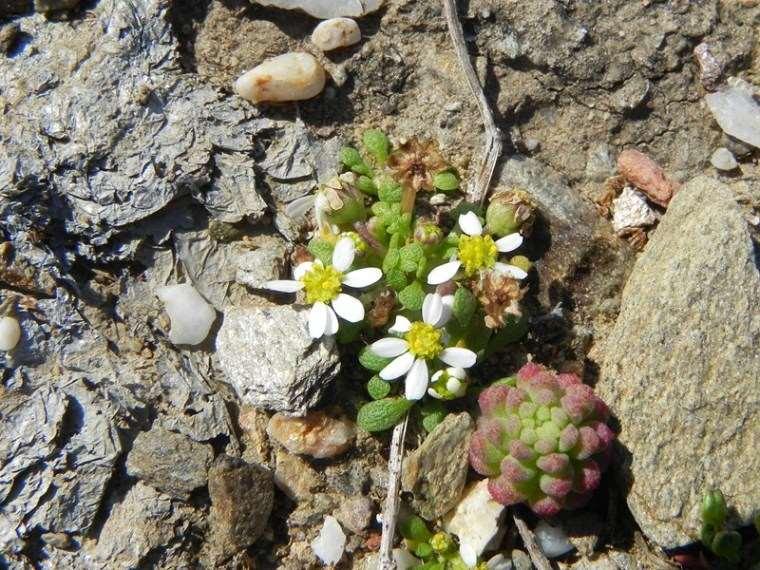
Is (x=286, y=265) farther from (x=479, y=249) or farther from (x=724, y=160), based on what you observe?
(x=724, y=160)

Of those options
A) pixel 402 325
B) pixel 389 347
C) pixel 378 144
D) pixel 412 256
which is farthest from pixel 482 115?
pixel 389 347

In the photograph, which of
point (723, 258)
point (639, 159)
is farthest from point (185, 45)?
point (723, 258)

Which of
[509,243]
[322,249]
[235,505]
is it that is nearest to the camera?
[235,505]

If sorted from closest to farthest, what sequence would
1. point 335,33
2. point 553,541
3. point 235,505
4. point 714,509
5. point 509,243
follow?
1. point 714,509
2. point 235,505
3. point 553,541
4. point 509,243
5. point 335,33

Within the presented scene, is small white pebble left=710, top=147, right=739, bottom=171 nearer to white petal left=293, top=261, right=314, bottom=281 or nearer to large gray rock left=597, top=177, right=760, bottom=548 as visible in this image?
large gray rock left=597, top=177, right=760, bottom=548

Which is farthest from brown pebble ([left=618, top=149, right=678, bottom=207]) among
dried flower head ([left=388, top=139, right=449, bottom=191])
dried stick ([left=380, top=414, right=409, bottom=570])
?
dried stick ([left=380, top=414, right=409, bottom=570])

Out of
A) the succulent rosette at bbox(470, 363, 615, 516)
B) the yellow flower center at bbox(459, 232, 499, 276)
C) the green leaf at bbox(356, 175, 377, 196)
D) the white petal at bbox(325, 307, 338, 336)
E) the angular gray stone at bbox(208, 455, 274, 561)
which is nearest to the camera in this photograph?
the succulent rosette at bbox(470, 363, 615, 516)

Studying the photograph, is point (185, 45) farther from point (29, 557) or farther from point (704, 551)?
point (704, 551)
